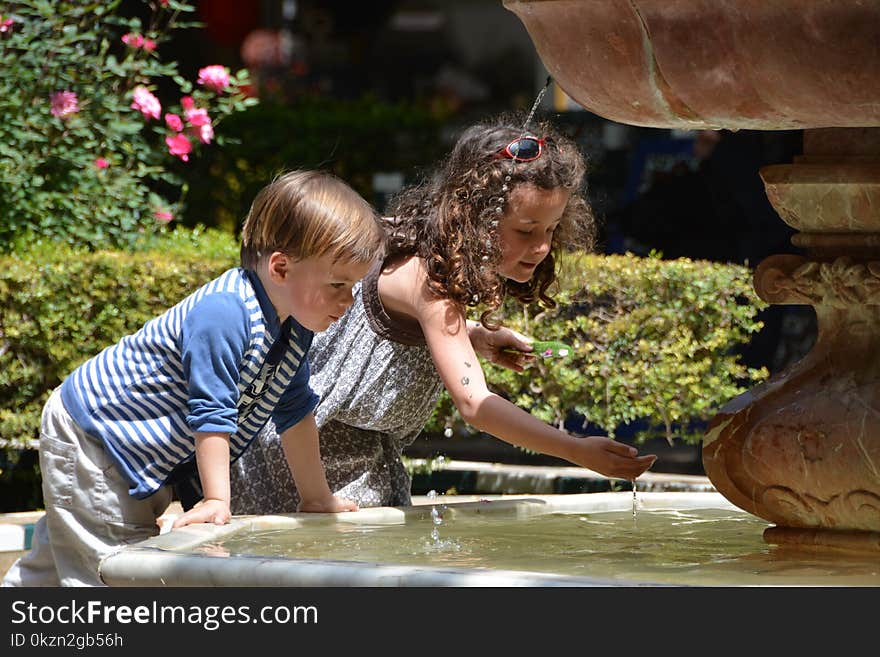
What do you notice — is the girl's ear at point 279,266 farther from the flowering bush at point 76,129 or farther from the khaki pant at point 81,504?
the flowering bush at point 76,129

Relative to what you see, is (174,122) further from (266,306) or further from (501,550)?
(501,550)

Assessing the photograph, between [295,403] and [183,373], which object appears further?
[295,403]

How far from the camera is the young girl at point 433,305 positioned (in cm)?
370

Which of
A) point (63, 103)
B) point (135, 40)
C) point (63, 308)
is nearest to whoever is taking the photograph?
point (63, 308)

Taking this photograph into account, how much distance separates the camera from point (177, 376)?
3.34 meters

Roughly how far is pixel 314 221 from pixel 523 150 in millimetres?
731

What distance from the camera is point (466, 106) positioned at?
14648mm

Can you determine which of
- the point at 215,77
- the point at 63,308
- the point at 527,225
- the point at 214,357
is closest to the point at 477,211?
the point at 527,225

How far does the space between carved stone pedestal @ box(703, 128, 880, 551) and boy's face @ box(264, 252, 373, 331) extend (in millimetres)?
819

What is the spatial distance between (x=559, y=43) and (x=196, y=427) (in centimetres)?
Result: 104

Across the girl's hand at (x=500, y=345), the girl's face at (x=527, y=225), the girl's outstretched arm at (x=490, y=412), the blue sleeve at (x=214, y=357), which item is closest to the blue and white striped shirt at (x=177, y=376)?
the blue sleeve at (x=214, y=357)

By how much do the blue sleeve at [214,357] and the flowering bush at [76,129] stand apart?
9.63 ft

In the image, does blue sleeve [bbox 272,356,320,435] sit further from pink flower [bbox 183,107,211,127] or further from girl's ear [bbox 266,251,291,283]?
pink flower [bbox 183,107,211,127]
